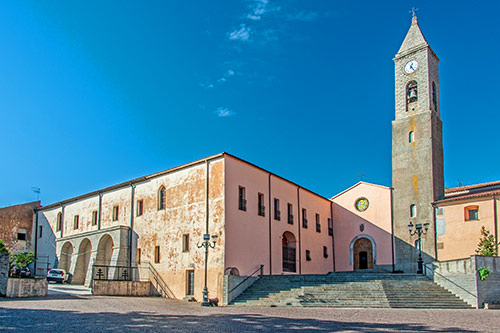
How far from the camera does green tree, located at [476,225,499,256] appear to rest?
81.7 ft

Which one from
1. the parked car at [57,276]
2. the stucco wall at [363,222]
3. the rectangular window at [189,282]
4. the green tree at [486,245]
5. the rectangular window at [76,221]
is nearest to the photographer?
the green tree at [486,245]

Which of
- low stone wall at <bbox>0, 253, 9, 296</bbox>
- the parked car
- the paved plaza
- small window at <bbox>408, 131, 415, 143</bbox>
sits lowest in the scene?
the parked car

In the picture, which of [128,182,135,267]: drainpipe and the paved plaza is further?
[128,182,135,267]: drainpipe

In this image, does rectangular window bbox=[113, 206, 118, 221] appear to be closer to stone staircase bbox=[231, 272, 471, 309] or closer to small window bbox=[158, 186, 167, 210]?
small window bbox=[158, 186, 167, 210]

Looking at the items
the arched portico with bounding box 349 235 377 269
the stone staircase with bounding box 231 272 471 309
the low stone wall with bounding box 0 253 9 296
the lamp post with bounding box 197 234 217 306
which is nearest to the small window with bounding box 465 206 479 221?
the stone staircase with bounding box 231 272 471 309

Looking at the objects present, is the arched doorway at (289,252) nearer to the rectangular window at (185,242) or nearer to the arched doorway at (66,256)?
the rectangular window at (185,242)

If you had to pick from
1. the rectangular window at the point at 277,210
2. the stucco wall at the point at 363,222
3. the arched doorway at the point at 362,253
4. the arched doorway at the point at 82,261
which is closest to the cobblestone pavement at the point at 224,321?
the rectangular window at the point at 277,210

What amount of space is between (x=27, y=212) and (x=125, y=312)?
29.2 meters

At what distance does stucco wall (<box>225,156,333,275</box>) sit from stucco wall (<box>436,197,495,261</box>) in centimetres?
848

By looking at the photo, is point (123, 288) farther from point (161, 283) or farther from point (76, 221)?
point (76, 221)

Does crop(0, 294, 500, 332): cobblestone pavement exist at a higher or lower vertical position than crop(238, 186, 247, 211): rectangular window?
lower

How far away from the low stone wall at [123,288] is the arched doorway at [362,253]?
15.6 m

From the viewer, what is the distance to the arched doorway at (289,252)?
29.1 meters

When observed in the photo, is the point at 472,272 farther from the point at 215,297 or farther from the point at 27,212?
the point at 27,212
